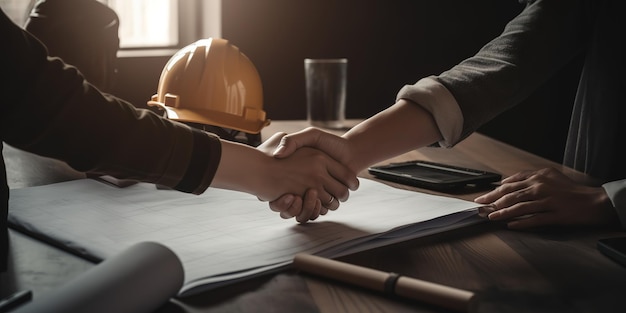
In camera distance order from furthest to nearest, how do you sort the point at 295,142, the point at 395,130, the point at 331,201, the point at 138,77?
the point at 138,77 → the point at 395,130 → the point at 295,142 → the point at 331,201

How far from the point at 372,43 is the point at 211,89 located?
1.47 m

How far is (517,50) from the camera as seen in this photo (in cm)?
119

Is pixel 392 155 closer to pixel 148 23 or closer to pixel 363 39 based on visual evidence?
pixel 363 39

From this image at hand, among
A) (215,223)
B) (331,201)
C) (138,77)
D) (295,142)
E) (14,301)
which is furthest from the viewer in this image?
(138,77)

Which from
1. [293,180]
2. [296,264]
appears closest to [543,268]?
[296,264]

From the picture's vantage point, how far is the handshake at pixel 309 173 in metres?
0.91

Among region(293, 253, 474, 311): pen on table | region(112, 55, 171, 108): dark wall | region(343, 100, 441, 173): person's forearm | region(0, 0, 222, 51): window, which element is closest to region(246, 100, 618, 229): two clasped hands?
region(343, 100, 441, 173): person's forearm

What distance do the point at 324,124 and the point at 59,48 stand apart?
707 mm

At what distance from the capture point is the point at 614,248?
2.49ft

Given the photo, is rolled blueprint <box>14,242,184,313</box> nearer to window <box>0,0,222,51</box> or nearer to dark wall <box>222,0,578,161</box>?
dark wall <box>222,0,578,161</box>

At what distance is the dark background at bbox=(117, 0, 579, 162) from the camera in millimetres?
2635

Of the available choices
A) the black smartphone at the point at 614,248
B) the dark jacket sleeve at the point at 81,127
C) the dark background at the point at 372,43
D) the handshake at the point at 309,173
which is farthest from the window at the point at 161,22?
the black smartphone at the point at 614,248

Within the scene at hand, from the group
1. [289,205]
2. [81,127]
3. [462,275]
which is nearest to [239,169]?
[289,205]

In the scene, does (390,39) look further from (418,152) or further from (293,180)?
(293,180)
